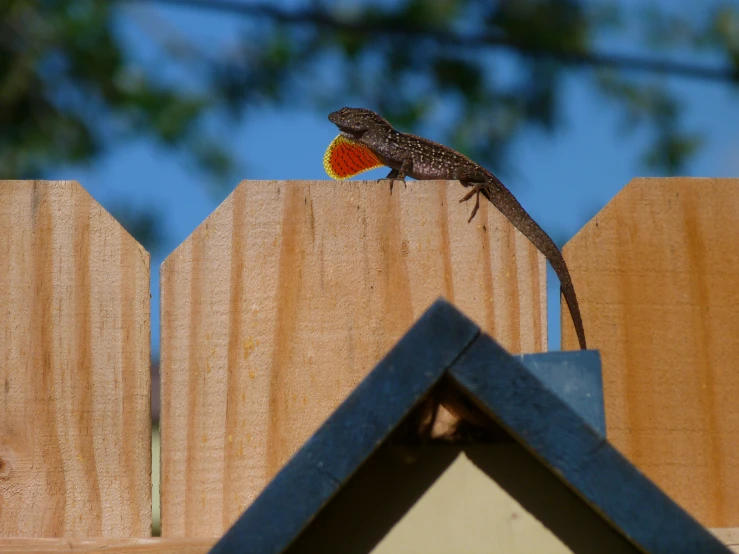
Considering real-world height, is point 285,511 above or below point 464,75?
below

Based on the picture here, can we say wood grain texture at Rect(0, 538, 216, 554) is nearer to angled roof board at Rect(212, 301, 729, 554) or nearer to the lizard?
angled roof board at Rect(212, 301, 729, 554)

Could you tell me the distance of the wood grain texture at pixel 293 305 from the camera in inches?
77.2

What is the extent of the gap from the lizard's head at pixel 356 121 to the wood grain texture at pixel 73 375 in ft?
4.85

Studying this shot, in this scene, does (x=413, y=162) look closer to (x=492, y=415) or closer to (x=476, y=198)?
(x=476, y=198)

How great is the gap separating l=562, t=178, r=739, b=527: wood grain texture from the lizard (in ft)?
0.39

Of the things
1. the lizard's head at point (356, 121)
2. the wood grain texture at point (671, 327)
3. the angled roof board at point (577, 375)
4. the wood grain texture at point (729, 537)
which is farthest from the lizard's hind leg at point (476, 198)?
the lizard's head at point (356, 121)

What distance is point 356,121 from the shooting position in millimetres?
3506

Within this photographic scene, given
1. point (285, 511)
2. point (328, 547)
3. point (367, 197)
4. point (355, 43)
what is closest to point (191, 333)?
point (367, 197)

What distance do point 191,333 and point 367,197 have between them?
49cm

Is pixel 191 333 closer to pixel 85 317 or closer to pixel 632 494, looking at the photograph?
pixel 85 317

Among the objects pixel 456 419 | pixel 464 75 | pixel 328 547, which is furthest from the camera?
pixel 464 75

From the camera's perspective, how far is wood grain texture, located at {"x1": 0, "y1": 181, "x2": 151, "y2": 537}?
198 cm

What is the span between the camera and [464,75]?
4.45m

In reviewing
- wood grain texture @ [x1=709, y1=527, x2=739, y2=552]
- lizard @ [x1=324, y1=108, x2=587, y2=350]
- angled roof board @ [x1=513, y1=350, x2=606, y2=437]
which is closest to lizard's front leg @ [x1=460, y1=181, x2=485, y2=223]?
lizard @ [x1=324, y1=108, x2=587, y2=350]
